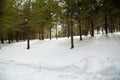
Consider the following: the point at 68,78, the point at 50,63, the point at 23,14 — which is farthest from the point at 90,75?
the point at 23,14

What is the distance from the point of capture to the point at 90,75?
12.1 m

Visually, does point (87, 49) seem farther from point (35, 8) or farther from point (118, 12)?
point (35, 8)

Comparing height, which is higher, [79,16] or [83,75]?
[79,16]

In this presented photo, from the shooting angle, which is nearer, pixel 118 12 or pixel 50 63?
pixel 50 63

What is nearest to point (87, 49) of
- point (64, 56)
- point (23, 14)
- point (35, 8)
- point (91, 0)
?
point (64, 56)

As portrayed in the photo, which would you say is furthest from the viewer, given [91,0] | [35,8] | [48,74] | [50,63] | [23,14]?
[23,14]

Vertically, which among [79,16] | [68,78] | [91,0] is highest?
[91,0]

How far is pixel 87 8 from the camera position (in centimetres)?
1912

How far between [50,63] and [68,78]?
4.18 metres

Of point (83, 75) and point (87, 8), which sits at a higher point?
point (87, 8)

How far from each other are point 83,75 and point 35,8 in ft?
48.9

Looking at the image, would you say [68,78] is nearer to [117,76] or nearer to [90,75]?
[90,75]

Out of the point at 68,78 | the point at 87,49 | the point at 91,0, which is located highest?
the point at 91,0

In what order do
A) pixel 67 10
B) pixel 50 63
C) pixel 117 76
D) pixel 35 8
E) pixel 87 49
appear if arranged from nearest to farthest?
1. pixel 117 76
2. pixel 50 63
3. pixel 87 49
4. pixel 67 10
5. pixel 35 8
